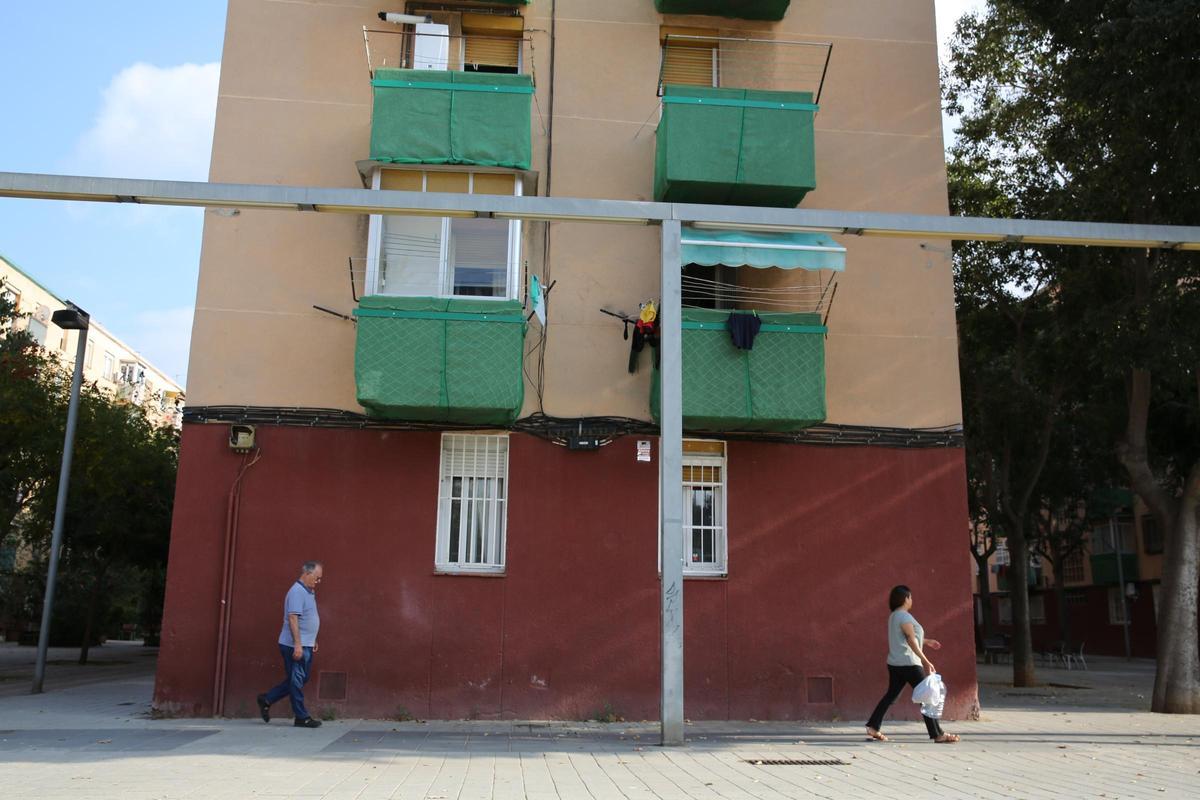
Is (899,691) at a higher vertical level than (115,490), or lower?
lower

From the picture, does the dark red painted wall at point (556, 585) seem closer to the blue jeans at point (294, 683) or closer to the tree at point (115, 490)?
the blue jeans at point (294, 683)

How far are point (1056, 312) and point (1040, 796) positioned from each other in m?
12.3

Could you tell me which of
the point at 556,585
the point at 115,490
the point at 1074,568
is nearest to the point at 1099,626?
the point at 1074,568

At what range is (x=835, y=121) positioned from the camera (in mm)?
14273

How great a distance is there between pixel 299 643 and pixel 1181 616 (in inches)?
458

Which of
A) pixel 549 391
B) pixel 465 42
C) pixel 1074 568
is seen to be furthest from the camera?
pixel 1074 568

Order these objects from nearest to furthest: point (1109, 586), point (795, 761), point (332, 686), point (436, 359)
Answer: point (795, 761) < point (436, 359) < point (332, 686) < point (1109, 586)

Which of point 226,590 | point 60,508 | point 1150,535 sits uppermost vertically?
point 1150,535

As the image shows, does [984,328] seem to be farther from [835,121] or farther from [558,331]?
[558,331]

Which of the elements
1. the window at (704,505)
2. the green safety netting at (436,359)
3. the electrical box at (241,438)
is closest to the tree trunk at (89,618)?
the electrical box at (241,438)

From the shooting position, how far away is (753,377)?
1259 cm

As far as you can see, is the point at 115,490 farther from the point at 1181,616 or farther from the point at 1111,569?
the point at 1111,569

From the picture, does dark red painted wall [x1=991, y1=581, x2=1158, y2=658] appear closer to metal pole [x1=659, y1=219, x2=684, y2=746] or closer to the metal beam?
the metal beam

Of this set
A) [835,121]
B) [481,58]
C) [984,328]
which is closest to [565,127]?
[481,58]
